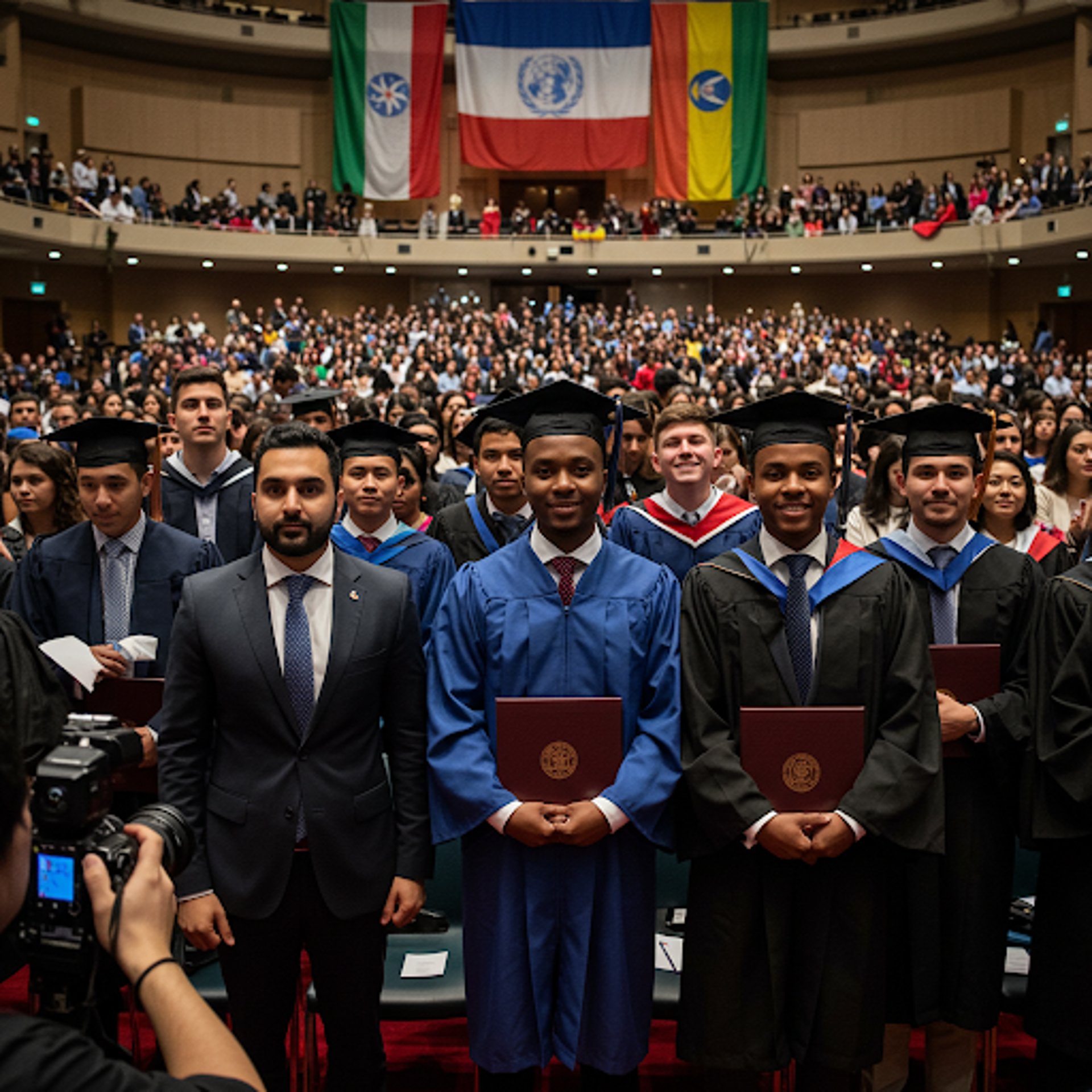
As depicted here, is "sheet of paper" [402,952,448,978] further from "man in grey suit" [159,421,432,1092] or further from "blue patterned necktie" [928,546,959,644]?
"blue patterned necktie" [928,546,959,644]

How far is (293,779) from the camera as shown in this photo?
269cm

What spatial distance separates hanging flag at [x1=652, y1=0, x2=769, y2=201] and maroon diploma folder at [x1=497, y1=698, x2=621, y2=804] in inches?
1094

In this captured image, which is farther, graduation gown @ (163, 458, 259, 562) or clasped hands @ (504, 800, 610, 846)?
graduation gown @ (163, 458, 259, 562)

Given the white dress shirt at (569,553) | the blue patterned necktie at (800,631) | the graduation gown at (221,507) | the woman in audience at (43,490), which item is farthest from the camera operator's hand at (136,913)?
the graduation gown at (221,507)

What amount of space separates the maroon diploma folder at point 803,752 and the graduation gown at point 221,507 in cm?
279

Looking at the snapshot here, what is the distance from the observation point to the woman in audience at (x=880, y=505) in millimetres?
4992

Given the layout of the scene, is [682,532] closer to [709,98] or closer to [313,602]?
[313,602]

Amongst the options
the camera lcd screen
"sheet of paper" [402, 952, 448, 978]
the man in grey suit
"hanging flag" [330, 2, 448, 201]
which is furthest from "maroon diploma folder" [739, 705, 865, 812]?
"hanging flag" [330, 2, 448, 201]

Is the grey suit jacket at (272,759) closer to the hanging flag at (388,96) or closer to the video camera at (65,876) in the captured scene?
the video camera at (65,876)

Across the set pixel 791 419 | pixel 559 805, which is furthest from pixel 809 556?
pixel 559 805

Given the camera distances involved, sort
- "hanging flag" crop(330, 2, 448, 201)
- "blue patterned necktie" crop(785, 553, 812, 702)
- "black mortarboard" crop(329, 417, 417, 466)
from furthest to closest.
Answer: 1. "hanging flag" crop(330, 2, 448, 201)
2. "black mortarboard" crop(329, 417, 417, 466)
3. "blue patterned necktie" crop(785, 553, 812, 702)

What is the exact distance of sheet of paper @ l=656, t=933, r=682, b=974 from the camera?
3445mm

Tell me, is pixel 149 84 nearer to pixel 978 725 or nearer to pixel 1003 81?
pixel 1003 81

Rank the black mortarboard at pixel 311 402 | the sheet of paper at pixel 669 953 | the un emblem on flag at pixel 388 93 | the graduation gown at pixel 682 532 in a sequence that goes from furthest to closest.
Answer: the un emblem on flag at pixel 388 93
the black mortarboard at pixel 311 402
the graduation gown at pixel 682 532
the sheet of paper at pixel 669 953
